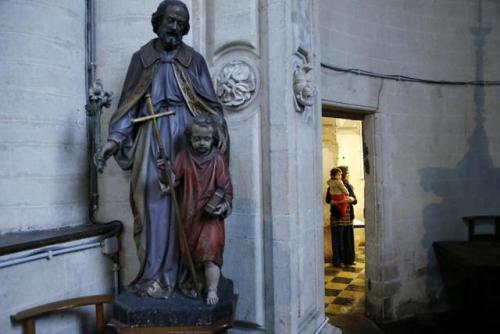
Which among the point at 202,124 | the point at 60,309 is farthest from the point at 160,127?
the point at 60,309

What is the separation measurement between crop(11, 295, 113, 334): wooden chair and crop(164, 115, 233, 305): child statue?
76 centimetres

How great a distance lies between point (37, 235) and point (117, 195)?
0.56 meters

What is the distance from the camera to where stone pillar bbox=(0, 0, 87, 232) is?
7.95 ft

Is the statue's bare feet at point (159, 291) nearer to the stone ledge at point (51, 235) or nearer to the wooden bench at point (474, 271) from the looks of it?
the stone ledge at point (51, 235)

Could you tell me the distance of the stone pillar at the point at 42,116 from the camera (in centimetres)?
242

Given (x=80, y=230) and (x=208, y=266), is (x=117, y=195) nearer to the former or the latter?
(x=80, y=230)

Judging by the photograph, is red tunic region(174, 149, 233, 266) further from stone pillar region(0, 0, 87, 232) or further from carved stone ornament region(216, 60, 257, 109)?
stone pillar region(0, 0, 87, 232)

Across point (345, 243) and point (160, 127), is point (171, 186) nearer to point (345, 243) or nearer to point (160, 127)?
point (160, 127)

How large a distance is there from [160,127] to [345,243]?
4.50 metres

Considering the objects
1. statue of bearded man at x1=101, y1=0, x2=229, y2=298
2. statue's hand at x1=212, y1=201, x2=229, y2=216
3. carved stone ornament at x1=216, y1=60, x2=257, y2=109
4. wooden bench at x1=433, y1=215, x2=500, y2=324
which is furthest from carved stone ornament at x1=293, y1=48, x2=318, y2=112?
wooden bench at x1=433, y1=215, x2=500, y2=324

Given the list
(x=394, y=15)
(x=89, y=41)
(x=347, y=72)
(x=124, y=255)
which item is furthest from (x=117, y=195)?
(x=394, y=15)

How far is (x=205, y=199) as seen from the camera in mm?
1974

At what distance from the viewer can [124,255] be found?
271 centimetres

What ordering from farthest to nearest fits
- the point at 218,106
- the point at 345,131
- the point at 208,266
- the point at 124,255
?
the point at 345,131
the point at 124,255
the point at 218,106
the point at 208,266
